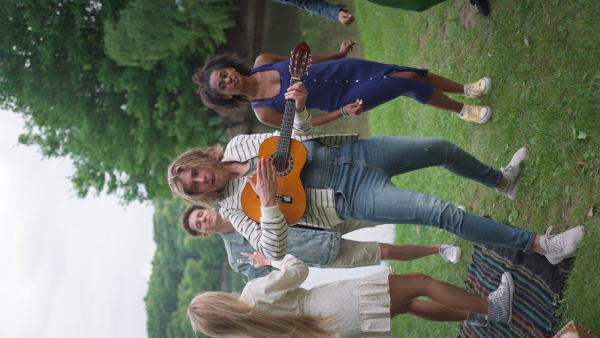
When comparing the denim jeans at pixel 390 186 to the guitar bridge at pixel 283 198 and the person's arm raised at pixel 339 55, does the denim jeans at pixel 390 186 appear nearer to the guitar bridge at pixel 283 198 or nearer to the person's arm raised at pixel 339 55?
the guitar bridge at pixel 283 198

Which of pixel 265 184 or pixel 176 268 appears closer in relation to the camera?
pixel 265 184

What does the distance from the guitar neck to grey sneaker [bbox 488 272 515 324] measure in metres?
1.78

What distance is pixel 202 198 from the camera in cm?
292

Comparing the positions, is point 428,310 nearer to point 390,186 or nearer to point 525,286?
point 525,286

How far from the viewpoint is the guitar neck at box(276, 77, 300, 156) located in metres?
2.81

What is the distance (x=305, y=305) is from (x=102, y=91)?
711cm

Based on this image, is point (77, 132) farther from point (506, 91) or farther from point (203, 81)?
point (506, 91)

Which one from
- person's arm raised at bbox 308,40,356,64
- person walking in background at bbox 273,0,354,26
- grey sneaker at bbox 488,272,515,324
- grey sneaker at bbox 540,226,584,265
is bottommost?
grey sneaker at bbox 488,272,515,324

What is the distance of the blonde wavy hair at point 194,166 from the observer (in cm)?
287

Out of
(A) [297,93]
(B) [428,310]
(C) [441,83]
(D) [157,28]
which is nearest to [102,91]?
(D) [157,28]

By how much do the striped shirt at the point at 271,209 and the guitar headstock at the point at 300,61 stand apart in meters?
0.31

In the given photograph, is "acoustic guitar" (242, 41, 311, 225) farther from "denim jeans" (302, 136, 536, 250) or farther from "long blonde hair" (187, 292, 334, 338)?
"long blonde hair" (187, 292, 334, 338)

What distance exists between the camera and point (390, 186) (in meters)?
2.75

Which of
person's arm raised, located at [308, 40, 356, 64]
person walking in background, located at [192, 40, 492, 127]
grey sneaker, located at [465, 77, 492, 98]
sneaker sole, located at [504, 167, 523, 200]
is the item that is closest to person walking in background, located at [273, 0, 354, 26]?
person's arm raised, located at [308, 40, 356, 64]
